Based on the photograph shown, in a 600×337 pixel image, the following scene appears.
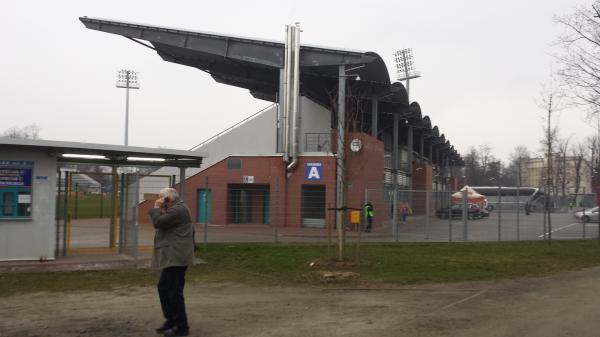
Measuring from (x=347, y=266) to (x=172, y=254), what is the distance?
6401 mm

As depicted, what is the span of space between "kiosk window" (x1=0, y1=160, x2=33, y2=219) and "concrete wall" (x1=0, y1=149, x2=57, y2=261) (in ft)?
0.32

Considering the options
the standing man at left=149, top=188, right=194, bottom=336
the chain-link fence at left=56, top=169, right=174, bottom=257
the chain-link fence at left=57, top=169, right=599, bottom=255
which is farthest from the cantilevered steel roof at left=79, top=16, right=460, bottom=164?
the standing man at left=149, top=188, right=194, bottom=336

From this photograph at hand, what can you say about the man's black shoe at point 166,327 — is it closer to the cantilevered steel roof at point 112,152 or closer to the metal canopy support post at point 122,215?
the cantilevered steel roof at point 112,152

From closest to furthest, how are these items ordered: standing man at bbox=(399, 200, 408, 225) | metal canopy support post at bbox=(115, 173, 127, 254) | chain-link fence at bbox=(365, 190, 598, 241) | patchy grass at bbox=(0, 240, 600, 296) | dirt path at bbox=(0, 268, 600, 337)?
1. dirt path at bbox=(0, 268, 600, 337)
2. patchy grass at bbox=(0, 240, 600, 296)
3. metal canopy support post at bbox=(115, 173, 127, 254)
4. chain-link fence at bbox=(365, 190, 598, 241)
5. standing man at bbox=(399, 200, 408, 225)

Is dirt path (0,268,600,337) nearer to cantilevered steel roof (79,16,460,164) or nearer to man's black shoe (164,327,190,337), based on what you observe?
man's black shoe (164,327,190,337)

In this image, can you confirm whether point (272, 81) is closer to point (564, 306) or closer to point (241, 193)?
point (241, 193)

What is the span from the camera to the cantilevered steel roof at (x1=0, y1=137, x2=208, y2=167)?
11.6 metres

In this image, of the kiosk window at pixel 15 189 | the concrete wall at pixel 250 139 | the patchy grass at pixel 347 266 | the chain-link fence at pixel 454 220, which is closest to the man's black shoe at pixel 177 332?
the patchy grass at pixel 347 266

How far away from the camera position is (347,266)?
480 inches

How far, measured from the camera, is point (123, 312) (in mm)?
7906

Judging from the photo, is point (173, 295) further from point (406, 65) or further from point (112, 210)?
point (406, 65)

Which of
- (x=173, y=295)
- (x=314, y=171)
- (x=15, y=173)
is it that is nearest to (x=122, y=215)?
(x=15, y=173)

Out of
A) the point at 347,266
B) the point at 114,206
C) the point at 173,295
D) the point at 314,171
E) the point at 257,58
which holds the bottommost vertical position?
the point at 347,266

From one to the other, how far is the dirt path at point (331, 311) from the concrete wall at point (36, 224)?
9.69 ft
